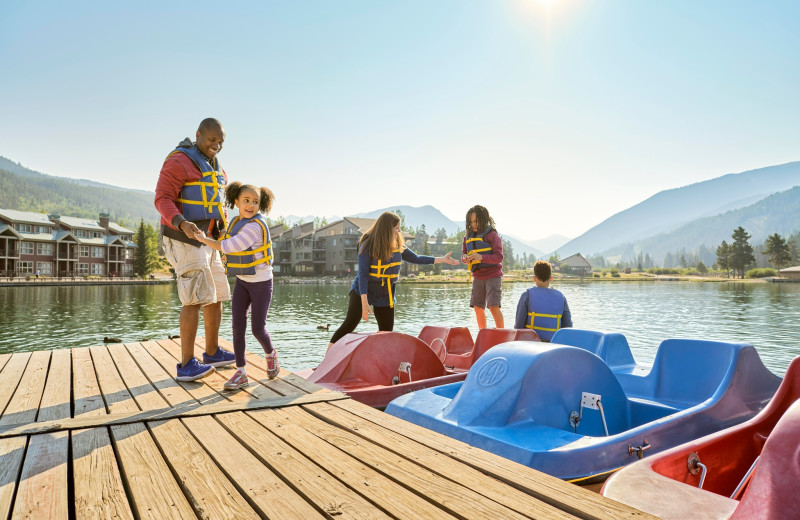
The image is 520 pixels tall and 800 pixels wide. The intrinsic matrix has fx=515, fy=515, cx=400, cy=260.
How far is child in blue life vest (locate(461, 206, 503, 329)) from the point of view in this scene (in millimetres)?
Result: 8852

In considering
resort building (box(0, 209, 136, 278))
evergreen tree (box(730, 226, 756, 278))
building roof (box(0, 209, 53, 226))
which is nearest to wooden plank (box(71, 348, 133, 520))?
resort building (box(0, 209, 136, 278))

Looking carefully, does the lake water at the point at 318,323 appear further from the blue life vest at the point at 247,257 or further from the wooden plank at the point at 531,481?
the wooden plank at the point at 531,481

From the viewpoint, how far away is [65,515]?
226cm

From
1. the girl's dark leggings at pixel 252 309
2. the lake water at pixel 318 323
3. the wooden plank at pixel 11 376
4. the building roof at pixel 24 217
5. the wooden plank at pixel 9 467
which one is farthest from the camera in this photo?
the building roof at pixel 24 217

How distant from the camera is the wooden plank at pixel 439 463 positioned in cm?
232

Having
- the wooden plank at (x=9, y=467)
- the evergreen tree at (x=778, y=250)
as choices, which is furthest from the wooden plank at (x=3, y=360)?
the evergreen tree at (x=778, y=250)

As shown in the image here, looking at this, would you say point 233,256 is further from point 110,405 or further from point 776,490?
point 776,490

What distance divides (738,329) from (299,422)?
3216 centimetres

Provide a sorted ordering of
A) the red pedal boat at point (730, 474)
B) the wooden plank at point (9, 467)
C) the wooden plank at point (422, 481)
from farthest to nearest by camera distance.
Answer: the wooden plank at point (9, 467), the wooden plank at point (422, 481), the red pedal boat at point (730, 474)

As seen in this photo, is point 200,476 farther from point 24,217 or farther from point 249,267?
point 24,217

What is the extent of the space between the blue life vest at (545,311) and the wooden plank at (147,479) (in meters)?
5.29

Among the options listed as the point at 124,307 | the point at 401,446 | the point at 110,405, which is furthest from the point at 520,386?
the point at 124,307

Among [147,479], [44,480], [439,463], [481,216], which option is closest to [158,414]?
[44,480]

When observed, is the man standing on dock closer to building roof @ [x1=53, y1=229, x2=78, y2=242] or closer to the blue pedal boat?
the blue pedal boat
